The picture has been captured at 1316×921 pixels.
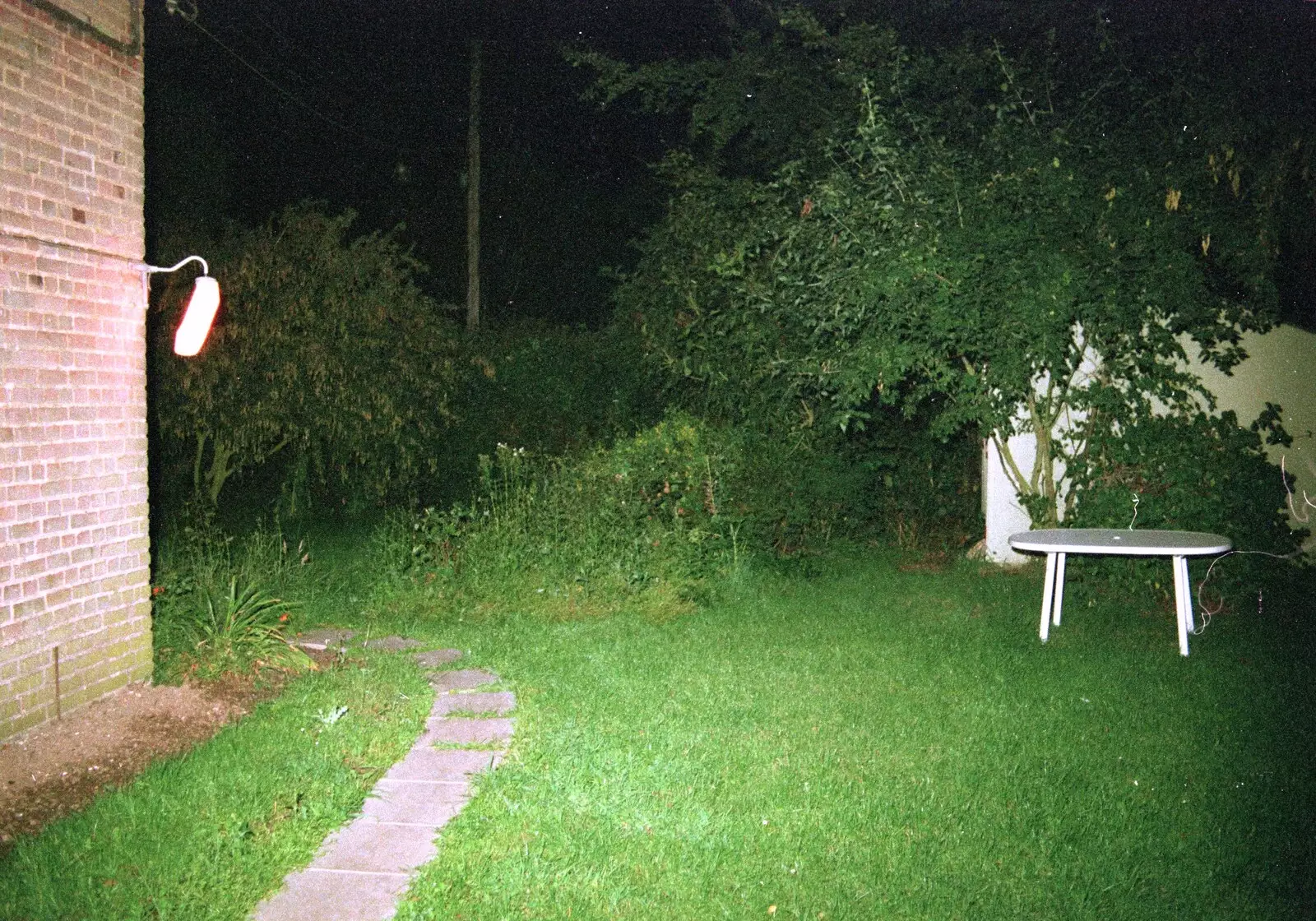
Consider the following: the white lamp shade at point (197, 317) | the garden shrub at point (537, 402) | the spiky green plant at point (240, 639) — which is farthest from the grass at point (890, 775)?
the garden shrub at point (537, 402)

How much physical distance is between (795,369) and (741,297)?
1652 millimetres

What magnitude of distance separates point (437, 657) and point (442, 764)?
71.3 inches

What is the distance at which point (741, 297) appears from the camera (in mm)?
9945

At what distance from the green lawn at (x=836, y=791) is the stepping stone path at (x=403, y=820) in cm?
9

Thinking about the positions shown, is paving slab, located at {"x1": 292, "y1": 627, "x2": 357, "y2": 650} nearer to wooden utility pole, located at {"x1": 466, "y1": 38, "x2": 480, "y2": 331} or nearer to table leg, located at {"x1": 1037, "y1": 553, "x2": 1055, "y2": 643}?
table leg, located at {"x1": 1037, "y1": 553, "x2": 1055, "y2": 643}

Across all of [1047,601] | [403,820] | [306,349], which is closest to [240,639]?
[403,820]

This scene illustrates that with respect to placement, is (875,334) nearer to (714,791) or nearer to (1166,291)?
(1166,291)

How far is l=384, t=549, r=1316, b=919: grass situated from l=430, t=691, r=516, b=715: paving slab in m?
0.13

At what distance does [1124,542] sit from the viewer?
6.30 meters

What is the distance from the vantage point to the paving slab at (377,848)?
3479 mm

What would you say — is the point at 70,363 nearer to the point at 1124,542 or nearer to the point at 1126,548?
the point at 1126,548

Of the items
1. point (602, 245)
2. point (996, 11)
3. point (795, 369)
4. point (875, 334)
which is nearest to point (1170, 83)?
point (996, 11)

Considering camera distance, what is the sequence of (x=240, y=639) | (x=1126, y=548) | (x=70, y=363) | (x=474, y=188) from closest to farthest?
(x=70, y=363), (x=240, y=639), (x=1126, y=548), (x=474, y=188)

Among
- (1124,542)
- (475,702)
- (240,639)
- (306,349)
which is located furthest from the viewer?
(306,349)
